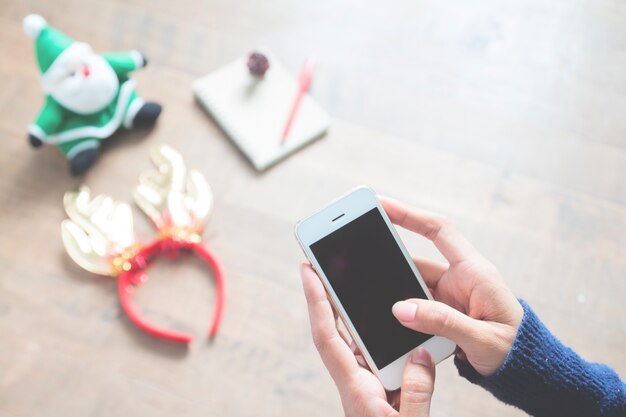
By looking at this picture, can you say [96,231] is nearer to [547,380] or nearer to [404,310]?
[404,310]

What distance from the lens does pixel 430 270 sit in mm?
687

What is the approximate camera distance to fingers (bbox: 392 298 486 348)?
1.86 feet

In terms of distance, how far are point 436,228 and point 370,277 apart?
0.28 feet

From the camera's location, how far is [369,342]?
642mm

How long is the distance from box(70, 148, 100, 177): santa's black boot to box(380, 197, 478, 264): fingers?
16.6 inches

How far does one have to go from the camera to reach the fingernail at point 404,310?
59 centimetres

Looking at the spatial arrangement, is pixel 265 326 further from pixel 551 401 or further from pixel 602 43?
pixel 602 43

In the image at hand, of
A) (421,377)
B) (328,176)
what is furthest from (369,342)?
(328,176)

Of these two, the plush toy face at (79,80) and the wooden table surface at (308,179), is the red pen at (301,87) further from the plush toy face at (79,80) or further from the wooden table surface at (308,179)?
the plush toy face at (79,80)

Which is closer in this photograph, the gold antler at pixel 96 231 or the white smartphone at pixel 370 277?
the white smartphone at pixel 370 277

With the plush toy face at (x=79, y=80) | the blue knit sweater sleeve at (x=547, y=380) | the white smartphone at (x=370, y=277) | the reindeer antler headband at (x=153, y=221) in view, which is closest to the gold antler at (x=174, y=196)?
the reindeer antler headband at (x=153, y=221)

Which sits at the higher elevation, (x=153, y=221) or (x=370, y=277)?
(x=370, y=277)

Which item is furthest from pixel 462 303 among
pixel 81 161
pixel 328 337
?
pixel 81 161

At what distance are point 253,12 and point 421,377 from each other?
25.5 inches
